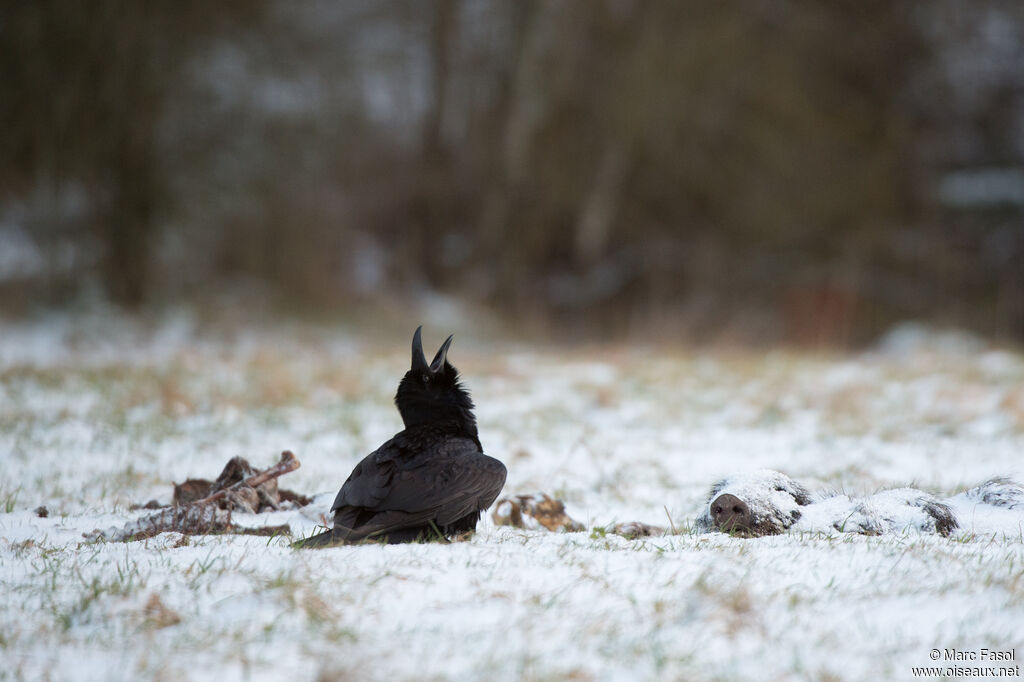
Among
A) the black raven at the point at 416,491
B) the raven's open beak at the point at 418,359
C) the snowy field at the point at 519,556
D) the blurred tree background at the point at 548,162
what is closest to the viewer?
the snowy field at the point at 519,556

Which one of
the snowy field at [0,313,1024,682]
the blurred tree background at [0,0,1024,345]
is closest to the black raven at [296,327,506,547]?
the snowy field at [0,313,1024,682]

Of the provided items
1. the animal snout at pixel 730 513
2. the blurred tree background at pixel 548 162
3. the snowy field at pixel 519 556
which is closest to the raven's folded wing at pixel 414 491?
the snowy field at pixel 519 556

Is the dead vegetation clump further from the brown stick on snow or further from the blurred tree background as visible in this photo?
the blurred tree background

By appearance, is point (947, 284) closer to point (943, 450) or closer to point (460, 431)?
point (943, 450)

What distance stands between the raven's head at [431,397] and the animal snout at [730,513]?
3.32 feet

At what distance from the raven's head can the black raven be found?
0.25 feet

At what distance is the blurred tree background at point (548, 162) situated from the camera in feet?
37.9

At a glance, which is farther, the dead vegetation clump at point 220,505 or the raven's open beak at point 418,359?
the raven's open beak at point 418,359

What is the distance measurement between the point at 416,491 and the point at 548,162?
571 inches

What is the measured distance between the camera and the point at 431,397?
3533 mm

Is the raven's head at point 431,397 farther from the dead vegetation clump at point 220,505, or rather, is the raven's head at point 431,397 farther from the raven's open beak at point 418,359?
the dead vegetation clump at point 220,505

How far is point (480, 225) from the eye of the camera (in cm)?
1761

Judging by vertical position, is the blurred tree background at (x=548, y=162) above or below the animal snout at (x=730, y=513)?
above

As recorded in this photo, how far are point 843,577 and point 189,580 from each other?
1.92 m
